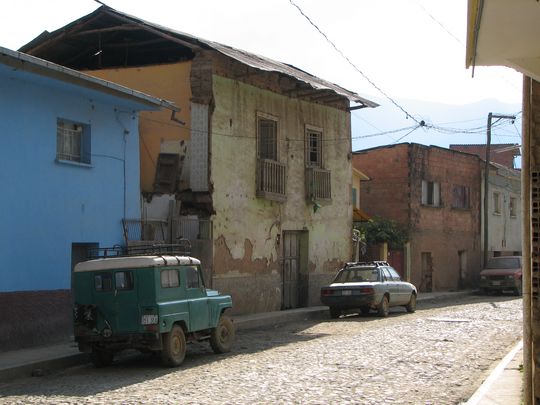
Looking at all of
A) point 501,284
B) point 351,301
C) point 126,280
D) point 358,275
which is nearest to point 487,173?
point 501,284

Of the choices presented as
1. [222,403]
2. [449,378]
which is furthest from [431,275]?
[222,403]

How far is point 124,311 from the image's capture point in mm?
12703

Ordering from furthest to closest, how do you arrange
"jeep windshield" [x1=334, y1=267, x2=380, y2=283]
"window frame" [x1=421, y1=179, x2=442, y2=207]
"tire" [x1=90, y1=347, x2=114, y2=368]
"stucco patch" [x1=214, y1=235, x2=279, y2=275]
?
"window frame" [x1=421, y1=179, x2=442, y2=207] < "jeep windshield" [x1=334, y1=267, x2=380, y2=283] < "stucco patch" [x1=214, y1=235, x2=279, y2=275] < "tire" [x1=90, y1=347, x2=114, y2=368]

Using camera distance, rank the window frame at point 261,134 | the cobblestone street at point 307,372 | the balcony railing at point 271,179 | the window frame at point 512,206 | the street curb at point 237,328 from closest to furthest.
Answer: the cobblestone street at point 307,372, the street curb at point 237,328, the balcony railing at point 271,179, the window frame at point 261,134, the window frame at point 512,206

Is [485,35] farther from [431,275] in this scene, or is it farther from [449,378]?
[431,275]

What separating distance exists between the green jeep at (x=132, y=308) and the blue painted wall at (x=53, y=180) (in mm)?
2343

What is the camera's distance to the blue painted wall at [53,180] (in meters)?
14.6

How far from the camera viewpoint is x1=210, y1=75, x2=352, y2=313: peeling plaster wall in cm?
2114

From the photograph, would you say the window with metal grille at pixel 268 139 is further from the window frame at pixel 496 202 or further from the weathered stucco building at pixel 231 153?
the window frame at pixel 496 202

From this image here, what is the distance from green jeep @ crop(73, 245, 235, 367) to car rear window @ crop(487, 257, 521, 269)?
78.6 ft

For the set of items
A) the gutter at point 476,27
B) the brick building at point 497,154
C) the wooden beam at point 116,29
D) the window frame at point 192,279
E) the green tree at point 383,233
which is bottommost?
the window frame at point 192,279

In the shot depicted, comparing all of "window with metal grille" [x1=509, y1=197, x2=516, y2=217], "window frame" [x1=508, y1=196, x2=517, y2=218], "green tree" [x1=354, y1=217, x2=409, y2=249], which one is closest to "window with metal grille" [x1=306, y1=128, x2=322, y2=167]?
"green tree" [x1=354, y1=217, x2=409, y2=249]

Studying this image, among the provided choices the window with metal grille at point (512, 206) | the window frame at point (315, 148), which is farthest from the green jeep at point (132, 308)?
the window with metal grille at point (512, 206)

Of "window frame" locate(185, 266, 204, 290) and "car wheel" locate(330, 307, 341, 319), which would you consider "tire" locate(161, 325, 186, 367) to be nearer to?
"window frame" locate(185, 266, 204, 290)
